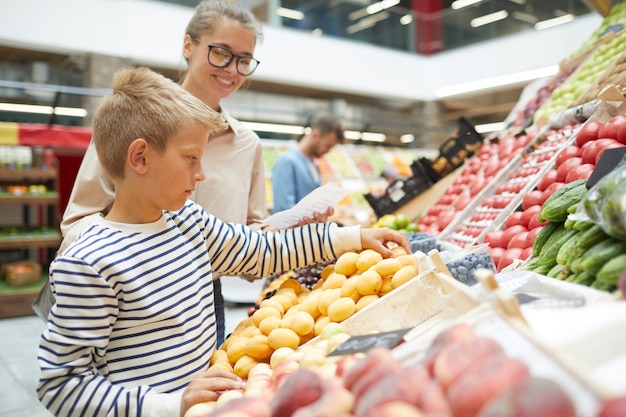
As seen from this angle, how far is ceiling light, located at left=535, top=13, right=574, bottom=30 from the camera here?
34.4ft

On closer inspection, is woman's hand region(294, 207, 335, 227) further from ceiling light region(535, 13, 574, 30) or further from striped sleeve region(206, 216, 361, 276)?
ceiling light region(535, 13, 574, 30)

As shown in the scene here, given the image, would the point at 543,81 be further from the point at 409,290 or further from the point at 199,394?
the point at 199,394

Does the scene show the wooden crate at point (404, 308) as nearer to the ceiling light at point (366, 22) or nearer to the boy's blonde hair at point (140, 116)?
the boy's blonde hair at point (140, 116)

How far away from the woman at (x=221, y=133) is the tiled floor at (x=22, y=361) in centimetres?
208

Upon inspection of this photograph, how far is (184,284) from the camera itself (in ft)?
4.58

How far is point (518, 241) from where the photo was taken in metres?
1.94

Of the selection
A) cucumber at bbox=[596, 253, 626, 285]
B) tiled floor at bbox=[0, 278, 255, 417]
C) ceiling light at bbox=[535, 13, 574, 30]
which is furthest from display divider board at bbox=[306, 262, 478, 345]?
ceiling light at bbox=[535, 13, 574, 30]

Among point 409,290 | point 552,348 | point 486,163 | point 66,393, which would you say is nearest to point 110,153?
point 66,393

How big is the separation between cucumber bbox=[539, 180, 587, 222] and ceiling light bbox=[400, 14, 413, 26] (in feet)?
39.1

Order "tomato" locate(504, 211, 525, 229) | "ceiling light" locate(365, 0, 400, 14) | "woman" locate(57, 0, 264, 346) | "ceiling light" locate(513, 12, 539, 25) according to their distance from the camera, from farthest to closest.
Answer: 1. "ceiling light" locate(365, 0, 400, 14)
2. "ceiling light" locate(513, 12, 539, 25)
3. "tomato" locate(504, 211, 525, 229)
4. "woman" locate(57, 0, 264, 346)

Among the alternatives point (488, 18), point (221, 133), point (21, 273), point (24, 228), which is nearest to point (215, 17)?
point (221, 133)

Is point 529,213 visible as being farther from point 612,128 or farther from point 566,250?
point 566,250

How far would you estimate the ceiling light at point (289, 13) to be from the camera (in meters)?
10.6

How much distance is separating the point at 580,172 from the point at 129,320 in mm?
1630
